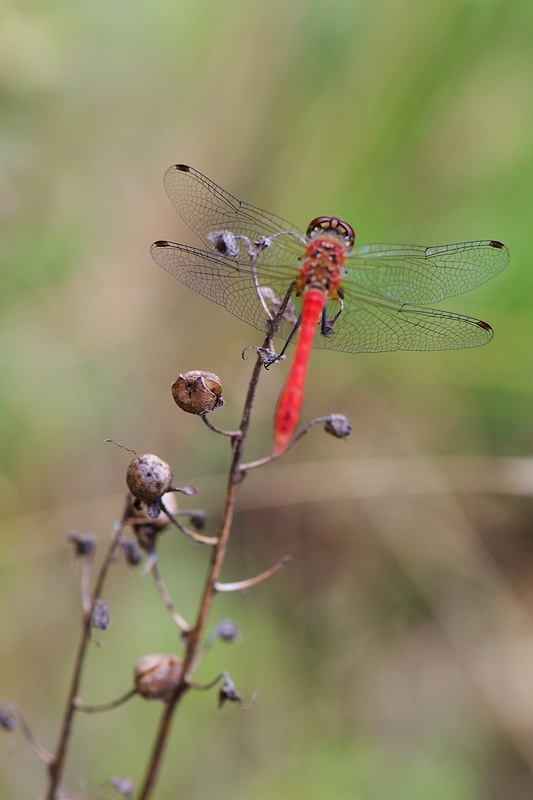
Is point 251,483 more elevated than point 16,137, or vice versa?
point 16,137

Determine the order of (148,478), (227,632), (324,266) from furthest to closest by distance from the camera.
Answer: (324,266) < (227,632) < (148,478)

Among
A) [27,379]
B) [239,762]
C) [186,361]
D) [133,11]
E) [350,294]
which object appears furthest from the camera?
[133,11]

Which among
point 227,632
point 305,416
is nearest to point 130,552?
point 227,632

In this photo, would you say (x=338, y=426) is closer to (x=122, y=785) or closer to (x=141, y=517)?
(x=141, y=517)

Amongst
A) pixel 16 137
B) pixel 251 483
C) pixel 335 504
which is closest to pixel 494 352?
pixel 335 504

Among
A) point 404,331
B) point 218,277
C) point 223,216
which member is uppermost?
point 223,216

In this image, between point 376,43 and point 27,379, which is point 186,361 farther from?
point 376,43

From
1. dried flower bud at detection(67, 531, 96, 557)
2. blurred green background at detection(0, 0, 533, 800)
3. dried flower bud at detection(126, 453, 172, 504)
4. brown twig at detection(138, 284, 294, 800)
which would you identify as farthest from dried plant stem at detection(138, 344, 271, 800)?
blurred green background at detection(0, 0, 533, 800)

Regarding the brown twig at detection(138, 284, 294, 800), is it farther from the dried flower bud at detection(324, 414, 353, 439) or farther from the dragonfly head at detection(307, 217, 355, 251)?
the dragonfly head at detection(307, 217, 355, 251)
